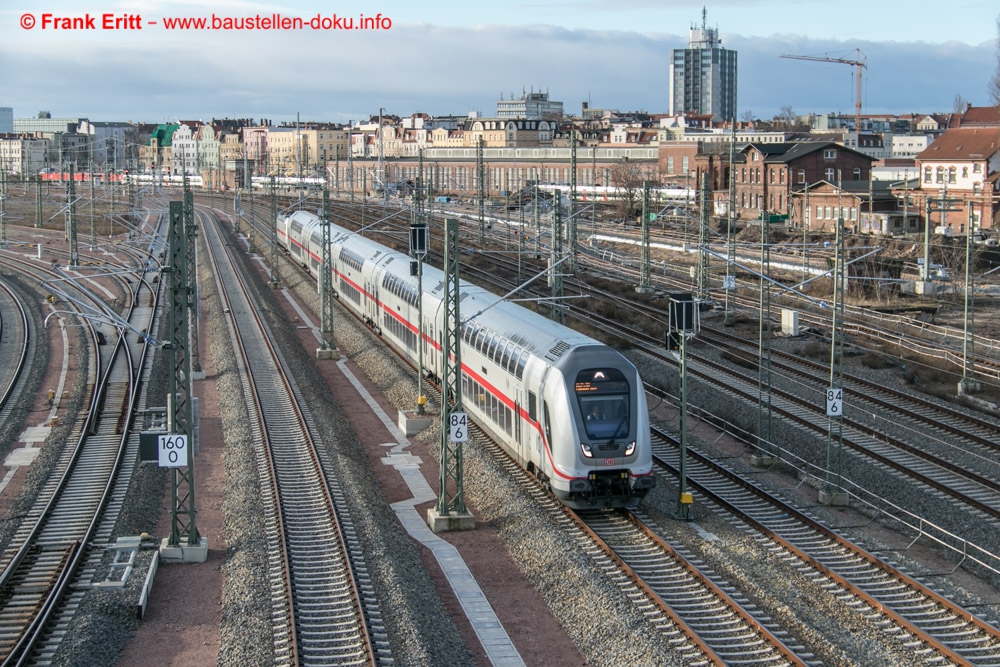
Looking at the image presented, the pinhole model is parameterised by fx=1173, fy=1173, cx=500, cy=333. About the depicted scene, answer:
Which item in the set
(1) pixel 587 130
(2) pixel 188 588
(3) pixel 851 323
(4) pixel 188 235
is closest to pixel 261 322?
(4) pixel 188 235

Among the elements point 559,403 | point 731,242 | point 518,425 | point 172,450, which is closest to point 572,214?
point 731,242

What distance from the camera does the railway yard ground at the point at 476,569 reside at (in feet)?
50.6

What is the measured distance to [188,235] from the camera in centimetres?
3142

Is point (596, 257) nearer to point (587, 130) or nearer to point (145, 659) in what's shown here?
point (145, 659)

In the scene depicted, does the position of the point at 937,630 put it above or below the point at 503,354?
below

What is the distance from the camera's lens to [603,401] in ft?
67.4

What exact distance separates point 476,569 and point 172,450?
5314mm

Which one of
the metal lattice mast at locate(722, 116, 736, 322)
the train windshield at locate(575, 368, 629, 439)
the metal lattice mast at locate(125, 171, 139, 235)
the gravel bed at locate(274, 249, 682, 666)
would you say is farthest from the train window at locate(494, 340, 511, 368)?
the metal lattice mast at locate(125, 171, 139, 235)

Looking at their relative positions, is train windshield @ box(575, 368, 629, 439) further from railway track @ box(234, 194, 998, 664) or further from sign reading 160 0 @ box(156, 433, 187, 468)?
sign reading 160 0 @ box(156, 433, 187, 468)

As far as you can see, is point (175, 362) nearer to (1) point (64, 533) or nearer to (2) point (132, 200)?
(1) point (64, 533)

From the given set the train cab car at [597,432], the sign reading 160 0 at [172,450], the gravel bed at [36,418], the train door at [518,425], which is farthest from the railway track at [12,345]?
the train cab car at [597,432]

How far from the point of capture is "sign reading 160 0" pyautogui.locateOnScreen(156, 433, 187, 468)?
1903 cm

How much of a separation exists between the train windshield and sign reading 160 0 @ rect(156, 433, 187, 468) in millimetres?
6697

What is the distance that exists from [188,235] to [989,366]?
2483 centimetres
